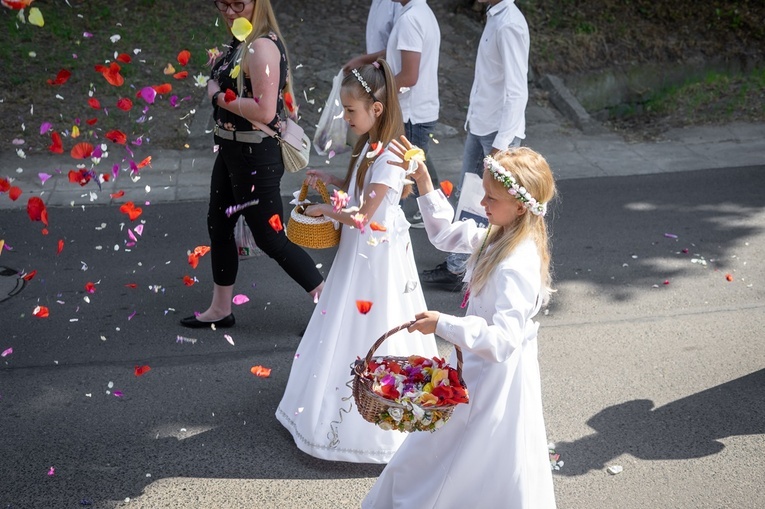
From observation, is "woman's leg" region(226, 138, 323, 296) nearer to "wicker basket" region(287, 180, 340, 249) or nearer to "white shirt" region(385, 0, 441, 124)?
"wicker basket" region(287, 180, 340, 249)

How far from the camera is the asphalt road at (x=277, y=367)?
401 cm

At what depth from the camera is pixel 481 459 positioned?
Result: 319 cm

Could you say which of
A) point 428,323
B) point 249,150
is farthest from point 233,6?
point 428,323

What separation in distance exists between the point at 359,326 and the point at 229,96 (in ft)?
5.10

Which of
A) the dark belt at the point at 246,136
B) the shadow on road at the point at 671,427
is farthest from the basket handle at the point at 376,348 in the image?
the dark belt at the point at 246,136

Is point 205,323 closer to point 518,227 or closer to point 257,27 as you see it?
point 257,27

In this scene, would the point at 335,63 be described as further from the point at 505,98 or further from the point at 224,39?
the point at 505,98

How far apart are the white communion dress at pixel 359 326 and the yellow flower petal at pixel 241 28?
3.35 ft

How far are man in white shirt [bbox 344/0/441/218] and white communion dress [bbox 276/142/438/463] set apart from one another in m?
1.96

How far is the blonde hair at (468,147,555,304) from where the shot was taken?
314cm

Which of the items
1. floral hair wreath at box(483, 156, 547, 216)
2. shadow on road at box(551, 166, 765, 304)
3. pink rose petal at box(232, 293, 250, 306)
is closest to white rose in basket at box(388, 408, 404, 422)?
floral hair wreath at box(483, 156, 547, 216)

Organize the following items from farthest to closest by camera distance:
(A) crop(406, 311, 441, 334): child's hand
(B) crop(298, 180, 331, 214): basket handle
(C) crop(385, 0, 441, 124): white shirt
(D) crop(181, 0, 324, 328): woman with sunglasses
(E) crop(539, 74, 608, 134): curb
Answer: (E) crop(539, 74, 608, 134): curb, (C) crop(385, 0, 441, 124): white shirt, (D) crop(181, 0, 324, 328): woman with sunglasses, (B) crop(298, 180, 331, 214): basket handle, (A) crop(406, 311, 441, 334): child's hand

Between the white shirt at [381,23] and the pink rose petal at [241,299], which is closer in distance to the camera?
the pink rose petal at [241,299]

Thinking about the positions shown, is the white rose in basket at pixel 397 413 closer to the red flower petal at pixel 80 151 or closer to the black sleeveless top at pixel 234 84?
the black sleeveless top at pixel 234 84
